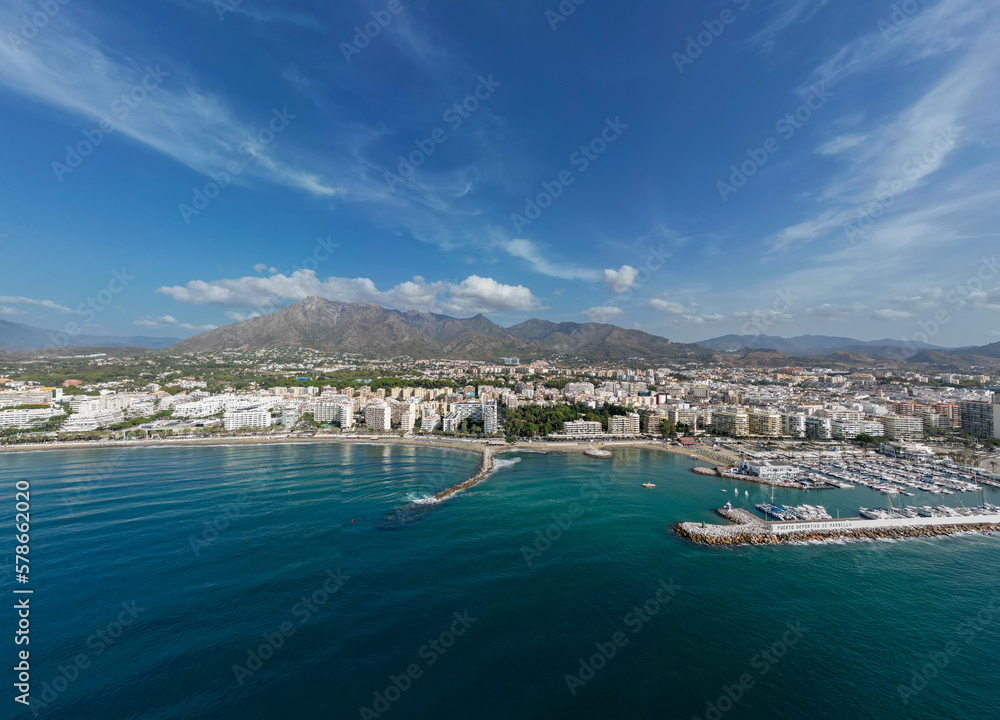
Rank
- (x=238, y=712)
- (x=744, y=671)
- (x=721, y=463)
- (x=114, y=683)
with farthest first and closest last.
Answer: (x=721, y=463), (x=744, y=671), (x=114, y=683), (x=238, y=712)

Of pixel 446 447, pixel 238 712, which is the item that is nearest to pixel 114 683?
pixel 238 712

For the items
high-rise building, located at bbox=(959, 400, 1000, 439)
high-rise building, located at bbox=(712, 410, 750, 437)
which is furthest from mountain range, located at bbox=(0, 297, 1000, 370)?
high-rise building, located at bbox=(712, 410, 750, 437)

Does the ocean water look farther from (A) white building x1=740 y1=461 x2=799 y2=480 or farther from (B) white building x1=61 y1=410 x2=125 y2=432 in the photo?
(B) white building x1=61 y1=410 x2=125 y2=432

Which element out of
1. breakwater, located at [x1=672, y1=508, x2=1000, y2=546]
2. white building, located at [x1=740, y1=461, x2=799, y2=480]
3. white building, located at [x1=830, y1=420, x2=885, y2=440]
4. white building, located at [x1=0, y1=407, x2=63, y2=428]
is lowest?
breakwater, located at [x1=672, y1=508, x2=1000, y2=546]

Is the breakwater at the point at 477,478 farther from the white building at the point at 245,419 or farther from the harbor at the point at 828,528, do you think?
the white building at the point at 245,419

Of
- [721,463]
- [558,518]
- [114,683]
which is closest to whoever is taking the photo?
[114,683]

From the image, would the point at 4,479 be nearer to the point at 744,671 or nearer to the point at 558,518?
the point at 558,518

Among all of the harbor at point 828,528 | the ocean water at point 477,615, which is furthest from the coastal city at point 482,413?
the ocean water at point 477,615
